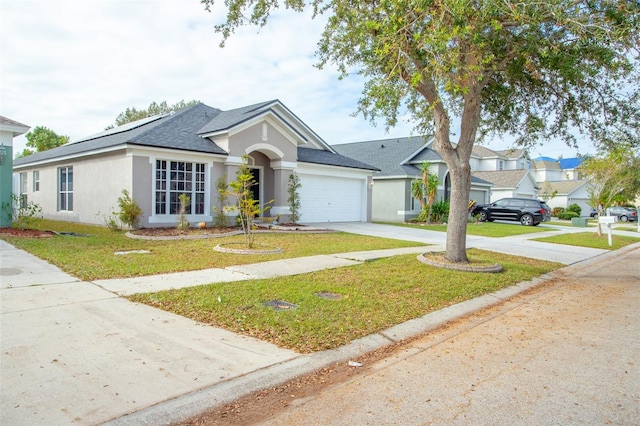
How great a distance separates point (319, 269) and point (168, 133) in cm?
1081

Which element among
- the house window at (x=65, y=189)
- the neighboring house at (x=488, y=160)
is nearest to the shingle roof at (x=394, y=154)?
the house window at (x=65, y=189)

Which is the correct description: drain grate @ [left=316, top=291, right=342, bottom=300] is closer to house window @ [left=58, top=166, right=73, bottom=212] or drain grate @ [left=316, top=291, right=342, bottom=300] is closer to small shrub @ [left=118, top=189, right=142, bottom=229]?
small shrub @ [left=118, top=189, right=142, bottom=229]

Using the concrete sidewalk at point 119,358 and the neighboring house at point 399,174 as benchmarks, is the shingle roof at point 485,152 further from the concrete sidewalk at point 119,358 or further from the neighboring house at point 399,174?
the concrete sidewalk at point 119,358

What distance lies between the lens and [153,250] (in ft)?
36.6

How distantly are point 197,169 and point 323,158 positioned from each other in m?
7.07

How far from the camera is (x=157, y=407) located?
11.4ft

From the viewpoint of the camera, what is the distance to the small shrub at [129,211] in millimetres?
14758

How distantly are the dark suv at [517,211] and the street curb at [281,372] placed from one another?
22755mm

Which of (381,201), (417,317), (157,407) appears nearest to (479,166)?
(381,201)

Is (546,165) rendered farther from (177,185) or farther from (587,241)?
(177,185)

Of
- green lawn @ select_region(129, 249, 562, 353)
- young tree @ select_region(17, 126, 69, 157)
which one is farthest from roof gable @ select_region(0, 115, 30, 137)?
young tree @ select_region(17, 126, 69, 157)

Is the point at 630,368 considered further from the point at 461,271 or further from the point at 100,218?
the point at 100,218

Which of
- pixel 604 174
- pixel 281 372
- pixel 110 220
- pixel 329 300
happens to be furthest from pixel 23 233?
pixel 604 174

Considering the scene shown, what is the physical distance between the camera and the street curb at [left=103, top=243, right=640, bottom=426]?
3.38m
